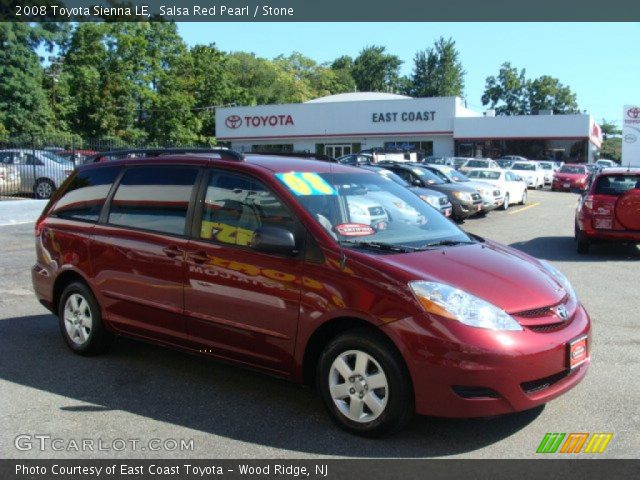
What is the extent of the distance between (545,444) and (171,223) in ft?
10.0

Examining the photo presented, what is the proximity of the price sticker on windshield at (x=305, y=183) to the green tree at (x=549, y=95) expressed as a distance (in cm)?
10883

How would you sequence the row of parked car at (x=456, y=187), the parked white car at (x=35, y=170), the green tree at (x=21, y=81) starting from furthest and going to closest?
1. the green tree at (x=21, y=81)
2. the parked white car at (x=35, y=170)
3. the row of parked car at (x=456, y=187)

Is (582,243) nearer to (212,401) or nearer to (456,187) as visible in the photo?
(456,187)

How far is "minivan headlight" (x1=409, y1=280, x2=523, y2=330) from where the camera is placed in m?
3.84

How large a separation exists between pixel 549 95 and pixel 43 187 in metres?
101

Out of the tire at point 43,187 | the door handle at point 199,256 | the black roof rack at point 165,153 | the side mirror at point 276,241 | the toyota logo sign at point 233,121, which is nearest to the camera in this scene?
the side mirror at point 276,241

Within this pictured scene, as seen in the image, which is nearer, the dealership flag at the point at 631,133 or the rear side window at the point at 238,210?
the rear side window at the point at 238,210

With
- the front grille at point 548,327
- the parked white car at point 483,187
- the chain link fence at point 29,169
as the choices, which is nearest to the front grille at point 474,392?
the front grille at point 548,327

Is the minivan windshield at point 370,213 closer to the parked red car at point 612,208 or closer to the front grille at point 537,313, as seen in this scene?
the front grille at point 537,313

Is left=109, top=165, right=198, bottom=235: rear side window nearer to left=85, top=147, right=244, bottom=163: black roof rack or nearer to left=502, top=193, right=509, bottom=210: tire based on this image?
left=85, top=147, right=244, bottom=163: black roof rack

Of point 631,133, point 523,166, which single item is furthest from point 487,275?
point 631,133

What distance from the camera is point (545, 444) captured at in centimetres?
401

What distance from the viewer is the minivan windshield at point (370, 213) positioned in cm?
448
